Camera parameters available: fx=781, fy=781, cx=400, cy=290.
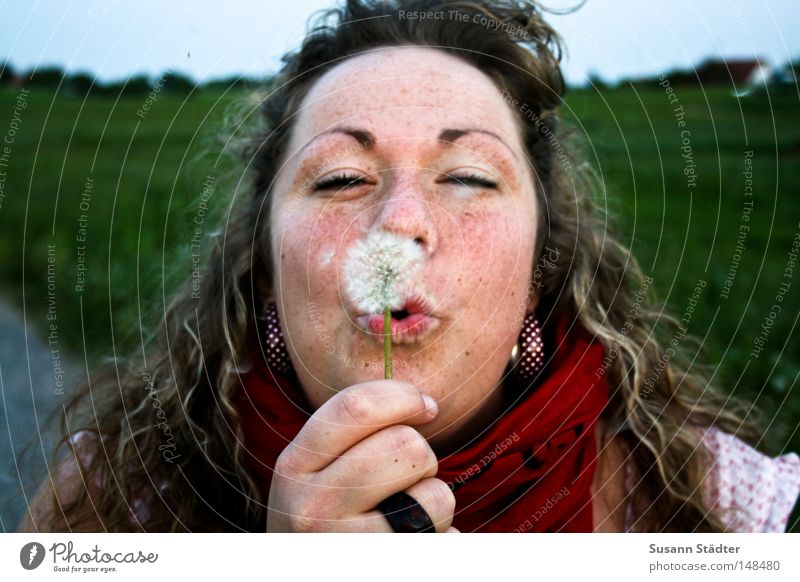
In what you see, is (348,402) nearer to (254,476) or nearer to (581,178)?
(254,476)

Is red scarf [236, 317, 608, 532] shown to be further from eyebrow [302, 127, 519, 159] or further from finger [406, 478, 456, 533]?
eyebrow [302, 127, 519, 159]

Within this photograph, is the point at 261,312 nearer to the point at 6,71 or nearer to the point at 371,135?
the point at 371,135

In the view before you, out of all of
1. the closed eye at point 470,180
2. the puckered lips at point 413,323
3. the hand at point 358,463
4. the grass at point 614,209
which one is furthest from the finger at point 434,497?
the grass at point 614,209

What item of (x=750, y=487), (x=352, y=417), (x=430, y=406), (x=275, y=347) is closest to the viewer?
Result: (x=352, y=417)

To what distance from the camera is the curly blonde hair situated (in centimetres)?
141

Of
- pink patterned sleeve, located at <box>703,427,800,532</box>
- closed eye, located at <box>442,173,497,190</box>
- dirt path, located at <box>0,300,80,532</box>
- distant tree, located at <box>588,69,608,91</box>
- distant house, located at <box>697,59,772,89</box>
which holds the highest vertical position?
distant house, located at <box>697,59,772,89</box>

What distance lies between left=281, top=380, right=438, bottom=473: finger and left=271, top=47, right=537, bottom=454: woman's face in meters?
0.18

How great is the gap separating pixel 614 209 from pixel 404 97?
769 millimetres

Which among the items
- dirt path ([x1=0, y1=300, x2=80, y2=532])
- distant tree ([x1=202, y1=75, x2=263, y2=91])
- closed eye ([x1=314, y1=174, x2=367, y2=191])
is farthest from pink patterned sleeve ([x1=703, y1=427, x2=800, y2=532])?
dirt path ([x1=0, y1=300, x2=80, y2=532])

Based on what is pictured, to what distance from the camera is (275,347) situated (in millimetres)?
1415

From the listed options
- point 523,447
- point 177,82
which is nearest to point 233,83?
point 177,82

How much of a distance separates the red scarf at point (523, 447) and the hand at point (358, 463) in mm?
165

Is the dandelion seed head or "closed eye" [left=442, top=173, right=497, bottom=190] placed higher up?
"closed eye" [left=442, top=173, right=497, bottom=190]

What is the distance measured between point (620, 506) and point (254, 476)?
2.33 ft
